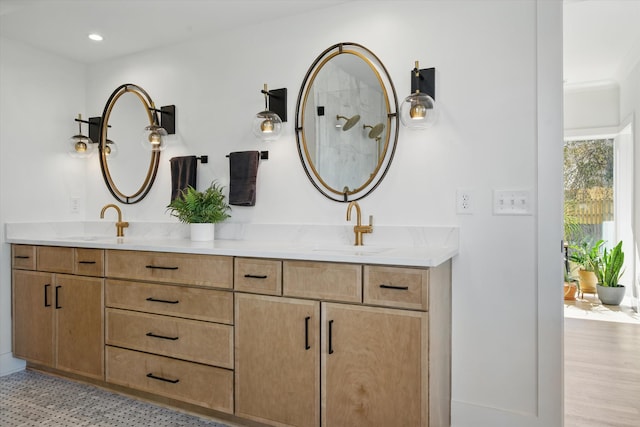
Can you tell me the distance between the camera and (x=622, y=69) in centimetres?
456

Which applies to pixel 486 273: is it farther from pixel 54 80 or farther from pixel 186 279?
pixel 54 80

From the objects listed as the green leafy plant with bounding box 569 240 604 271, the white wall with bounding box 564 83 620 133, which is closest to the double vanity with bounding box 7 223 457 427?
the green leafy plant with bounding box 569 240 604 271

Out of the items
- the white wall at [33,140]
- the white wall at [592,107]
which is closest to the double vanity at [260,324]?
the white wall at [33,140]

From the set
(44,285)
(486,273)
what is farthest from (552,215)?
(44,285)

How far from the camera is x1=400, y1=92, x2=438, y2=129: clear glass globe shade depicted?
2.18 m

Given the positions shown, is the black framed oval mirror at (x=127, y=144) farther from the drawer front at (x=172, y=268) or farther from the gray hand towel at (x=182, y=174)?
the drawer front at (x=172, y=268)

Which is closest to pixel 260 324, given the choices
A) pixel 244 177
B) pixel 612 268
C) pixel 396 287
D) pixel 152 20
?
pixel 396 287

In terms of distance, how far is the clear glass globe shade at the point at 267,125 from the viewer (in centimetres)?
256

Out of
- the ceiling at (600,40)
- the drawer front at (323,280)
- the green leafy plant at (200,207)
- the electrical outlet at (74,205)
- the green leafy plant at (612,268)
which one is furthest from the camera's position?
the green leafy plant at (612,268)

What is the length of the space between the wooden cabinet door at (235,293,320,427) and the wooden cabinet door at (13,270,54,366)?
1.47 metres

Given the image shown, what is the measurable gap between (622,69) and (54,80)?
5305 mm

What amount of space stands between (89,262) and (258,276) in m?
1.20

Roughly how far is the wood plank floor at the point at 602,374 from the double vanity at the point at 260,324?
2.74 feet

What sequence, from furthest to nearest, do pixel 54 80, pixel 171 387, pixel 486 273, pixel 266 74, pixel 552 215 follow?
pixel 54 80 < pixel 266 74 < pixel 171 387 < pixel 486 273 < pixel 552 215
